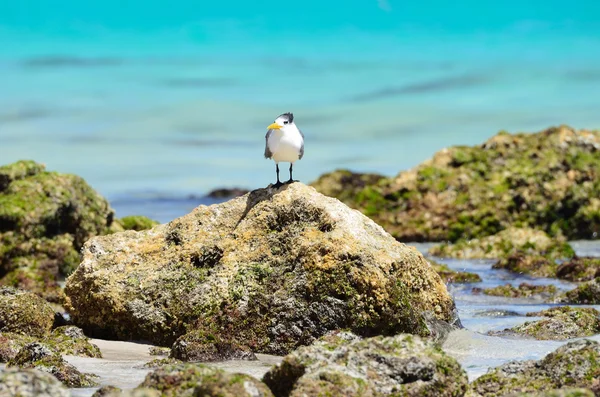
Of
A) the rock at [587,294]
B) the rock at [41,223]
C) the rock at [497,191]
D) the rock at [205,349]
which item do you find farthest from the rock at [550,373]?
the rock at [497,191]

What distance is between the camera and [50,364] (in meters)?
9.23

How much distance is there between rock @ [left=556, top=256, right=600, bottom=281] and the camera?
21.3m

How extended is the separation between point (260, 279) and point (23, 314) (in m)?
3.51

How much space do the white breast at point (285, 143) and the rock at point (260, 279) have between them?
0.50m

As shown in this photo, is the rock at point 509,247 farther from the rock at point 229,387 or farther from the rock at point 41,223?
the rock at point 229,387

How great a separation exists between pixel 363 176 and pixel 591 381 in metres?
40.3

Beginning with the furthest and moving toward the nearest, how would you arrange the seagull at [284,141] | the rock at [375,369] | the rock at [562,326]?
the seagull at [284,141], the rock at [562,326], the rock at [375,369]

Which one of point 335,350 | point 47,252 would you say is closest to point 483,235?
point 47,252

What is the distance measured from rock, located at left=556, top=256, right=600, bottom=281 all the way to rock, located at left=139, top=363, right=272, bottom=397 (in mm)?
15556

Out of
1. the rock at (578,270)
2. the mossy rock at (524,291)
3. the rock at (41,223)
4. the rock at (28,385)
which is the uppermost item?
the rock at (41,223)

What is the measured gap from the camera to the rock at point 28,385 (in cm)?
670

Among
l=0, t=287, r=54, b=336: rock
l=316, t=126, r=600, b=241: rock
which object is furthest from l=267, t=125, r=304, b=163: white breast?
l=316, t=126, r=600, b=241: rock

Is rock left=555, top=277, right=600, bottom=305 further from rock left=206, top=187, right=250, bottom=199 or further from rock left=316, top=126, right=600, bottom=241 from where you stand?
rock left=206, top=187, right=250, bottom=199

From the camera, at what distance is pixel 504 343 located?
12.1 metres
